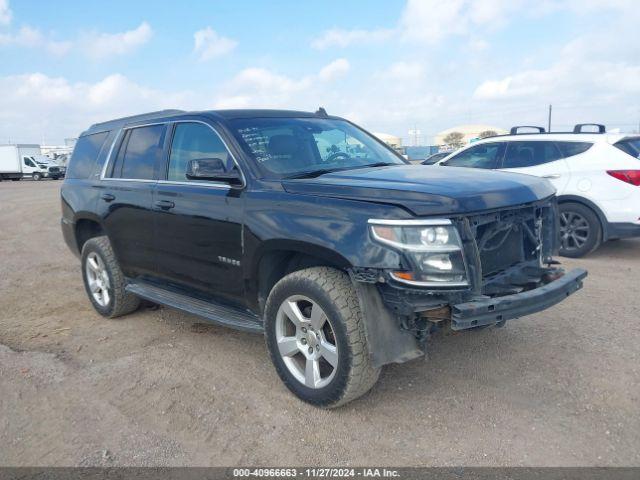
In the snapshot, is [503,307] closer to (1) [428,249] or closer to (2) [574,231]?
(1) [428,249]

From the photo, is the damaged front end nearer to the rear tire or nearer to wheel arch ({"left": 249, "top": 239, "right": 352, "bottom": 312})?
wheel arch ({"left": 249, "top": 239, "right": 352, "bottom": 312})

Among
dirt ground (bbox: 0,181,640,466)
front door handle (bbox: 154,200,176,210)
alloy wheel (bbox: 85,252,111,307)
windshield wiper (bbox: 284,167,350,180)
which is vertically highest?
windshield wiper (bbox: 284,167,350,180)

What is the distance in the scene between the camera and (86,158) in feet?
18.7

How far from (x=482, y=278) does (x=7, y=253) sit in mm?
8395

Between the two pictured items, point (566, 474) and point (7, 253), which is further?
point (7, 253)

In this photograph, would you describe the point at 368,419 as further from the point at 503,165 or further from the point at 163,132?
the point at 503,165

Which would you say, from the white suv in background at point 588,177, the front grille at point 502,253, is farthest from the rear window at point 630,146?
the front grille at point 502,253

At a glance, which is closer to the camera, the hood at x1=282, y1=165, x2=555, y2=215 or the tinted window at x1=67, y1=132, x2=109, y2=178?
the hood at x1=282, y1=165, x2=555, y2=215

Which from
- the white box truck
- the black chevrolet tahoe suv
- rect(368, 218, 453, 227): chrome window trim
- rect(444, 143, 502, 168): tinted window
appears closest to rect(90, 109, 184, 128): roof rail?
the black chevrolet tahoe suv

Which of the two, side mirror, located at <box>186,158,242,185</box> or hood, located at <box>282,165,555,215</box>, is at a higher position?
side mirror, located at <box>186,158,242,185</box>

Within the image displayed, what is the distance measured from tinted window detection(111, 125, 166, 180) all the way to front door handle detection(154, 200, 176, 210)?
0.32 meters

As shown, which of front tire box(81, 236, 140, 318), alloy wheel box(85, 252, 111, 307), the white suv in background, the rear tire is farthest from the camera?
the rear tire

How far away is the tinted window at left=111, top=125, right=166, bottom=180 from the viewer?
4.62m

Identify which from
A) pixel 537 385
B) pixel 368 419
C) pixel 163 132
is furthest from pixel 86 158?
pixel 537 385
